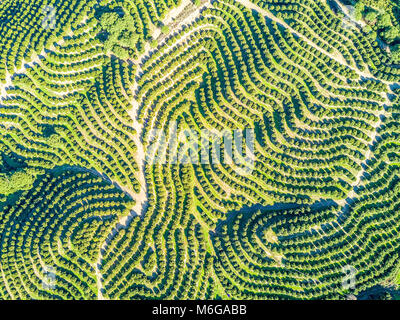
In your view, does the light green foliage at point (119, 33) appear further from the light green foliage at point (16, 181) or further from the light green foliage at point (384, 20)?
the light green foliage at point (384, 20)

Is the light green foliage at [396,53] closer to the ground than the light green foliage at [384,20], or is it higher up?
closer to the ground

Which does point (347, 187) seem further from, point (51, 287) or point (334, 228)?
point (51, 287)

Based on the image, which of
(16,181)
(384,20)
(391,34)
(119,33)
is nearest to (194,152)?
(119,33)

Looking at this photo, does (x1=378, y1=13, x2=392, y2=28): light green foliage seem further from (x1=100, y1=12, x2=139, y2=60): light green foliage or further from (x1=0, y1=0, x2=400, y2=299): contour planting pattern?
(x1=100, y1=12, x2=139, y2=60): light green foliage

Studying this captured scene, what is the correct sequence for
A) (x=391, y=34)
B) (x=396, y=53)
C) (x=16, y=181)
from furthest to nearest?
1. (x=391, y=34)
2. (x=396, y=53)
3. (x=16, y=181)

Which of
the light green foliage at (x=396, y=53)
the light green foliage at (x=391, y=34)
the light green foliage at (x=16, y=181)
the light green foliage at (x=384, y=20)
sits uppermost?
the light green foliage at (x=384, y=20)

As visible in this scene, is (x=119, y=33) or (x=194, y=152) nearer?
(x=119, y=33)

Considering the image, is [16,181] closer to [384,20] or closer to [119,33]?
[119,33]

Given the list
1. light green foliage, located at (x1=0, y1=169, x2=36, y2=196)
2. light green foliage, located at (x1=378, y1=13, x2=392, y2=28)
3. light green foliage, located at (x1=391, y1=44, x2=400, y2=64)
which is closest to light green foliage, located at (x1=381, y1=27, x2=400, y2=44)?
light green foliage, located at (x1=378, y1=13, x2=392, y2=28)

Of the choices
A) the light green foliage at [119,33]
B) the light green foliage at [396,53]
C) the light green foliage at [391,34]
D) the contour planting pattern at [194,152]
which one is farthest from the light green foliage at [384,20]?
the light green foliage at [119,33]

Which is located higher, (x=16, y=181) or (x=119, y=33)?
(x=119, y=33)
